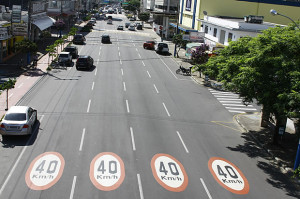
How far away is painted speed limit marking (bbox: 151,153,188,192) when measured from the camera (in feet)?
54.9

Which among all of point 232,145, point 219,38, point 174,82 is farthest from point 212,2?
point 232,145

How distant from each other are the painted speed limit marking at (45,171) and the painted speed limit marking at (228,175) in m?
8.23

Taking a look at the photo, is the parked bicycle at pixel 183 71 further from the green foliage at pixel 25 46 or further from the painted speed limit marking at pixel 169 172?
the painted speed limit marking at pixel 169 172

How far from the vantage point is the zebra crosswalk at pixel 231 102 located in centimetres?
3121

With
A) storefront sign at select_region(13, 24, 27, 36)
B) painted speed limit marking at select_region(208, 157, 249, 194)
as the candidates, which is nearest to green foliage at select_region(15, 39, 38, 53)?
storefront sign at select_region(13, 24, 27, 36)

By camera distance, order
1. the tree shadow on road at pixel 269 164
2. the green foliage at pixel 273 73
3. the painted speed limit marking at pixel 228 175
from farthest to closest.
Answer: the green foliage at pixel 273 73 < the tree shadow on road at pixel 269 164 < the painted speed limit marking at pixel 228 175

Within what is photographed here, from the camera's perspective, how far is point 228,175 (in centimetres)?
1834

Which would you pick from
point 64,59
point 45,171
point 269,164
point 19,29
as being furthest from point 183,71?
point 45,171

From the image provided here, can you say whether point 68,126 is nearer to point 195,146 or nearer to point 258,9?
point 195,146

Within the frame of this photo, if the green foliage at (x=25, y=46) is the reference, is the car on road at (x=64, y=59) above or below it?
below

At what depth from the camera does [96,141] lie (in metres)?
21.2

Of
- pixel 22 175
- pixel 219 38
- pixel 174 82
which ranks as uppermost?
pixel 219 38

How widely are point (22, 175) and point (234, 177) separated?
35.9ft

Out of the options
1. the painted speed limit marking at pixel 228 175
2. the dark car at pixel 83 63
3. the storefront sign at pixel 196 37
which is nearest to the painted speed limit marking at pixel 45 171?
the painted speed limit marking at pixel 228 175
